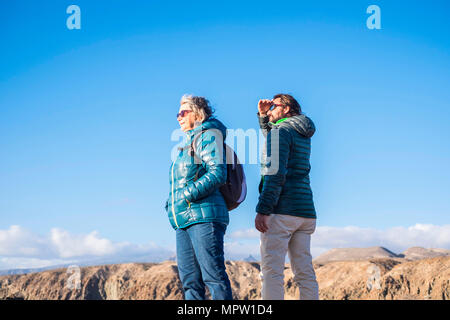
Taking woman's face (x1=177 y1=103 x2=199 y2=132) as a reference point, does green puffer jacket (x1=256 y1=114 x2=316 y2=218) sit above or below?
below

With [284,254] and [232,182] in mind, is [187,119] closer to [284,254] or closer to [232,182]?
[232,182]

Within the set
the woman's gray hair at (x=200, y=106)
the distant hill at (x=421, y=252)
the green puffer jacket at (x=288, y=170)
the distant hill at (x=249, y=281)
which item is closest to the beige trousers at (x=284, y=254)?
the green puffer jacket at (x=288, y=170)

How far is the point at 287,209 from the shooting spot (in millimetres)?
4492

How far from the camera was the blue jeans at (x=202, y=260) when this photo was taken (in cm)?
391

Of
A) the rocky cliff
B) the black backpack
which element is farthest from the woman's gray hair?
the rocky cliff

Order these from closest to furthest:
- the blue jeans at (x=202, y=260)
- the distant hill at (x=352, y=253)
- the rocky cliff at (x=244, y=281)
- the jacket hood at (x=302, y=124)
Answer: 1. the blue jeans at (x=202, y=260)
2. the jacket hood at (x=302, y=124)
3. the rocky cliff at (x=244, y=281)
4. the distant hill at (x=352, y=253)

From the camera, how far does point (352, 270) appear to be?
2059 cm

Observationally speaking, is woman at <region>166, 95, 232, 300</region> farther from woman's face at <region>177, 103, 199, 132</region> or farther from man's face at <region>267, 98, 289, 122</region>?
man's face at <region>267, 98, 289, 122</region>

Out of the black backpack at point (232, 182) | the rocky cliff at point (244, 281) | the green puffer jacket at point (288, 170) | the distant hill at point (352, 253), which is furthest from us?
the distant hill at point (352, 253)

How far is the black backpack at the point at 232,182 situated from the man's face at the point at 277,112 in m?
0.81

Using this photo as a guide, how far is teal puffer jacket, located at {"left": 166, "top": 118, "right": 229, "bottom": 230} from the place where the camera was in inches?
159

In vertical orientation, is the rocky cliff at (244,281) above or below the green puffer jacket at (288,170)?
below

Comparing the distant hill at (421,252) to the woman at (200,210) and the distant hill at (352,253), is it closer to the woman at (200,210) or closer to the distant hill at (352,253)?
the distant hill at (352,253)

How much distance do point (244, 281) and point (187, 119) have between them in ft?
71.4
